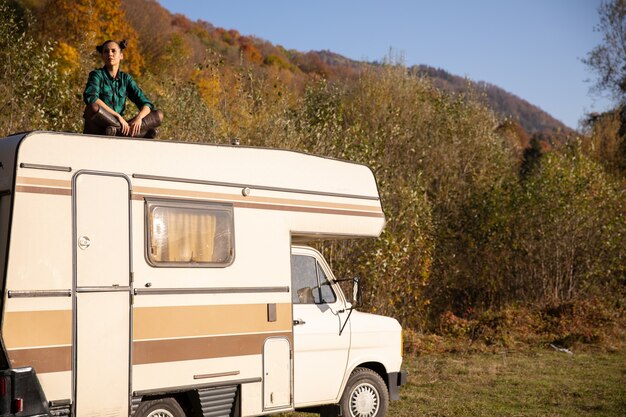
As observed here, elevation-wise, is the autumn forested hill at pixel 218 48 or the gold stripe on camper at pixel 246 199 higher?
the autumn forested hill at pixel 218 48

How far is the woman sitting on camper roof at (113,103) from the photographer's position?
25.9ft

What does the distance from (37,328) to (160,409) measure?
5.03ft

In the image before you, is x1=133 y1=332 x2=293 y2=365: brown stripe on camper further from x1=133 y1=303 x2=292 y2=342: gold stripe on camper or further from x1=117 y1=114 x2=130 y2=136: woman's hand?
x1=117 y1=114 x2=130 y2=136: woman's hand

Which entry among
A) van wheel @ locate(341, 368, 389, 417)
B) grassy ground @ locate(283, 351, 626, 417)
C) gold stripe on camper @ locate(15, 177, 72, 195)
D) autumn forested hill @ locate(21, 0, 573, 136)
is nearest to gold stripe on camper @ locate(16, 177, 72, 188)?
gold stripe on camper @ locate(15, 177, 72, 195)

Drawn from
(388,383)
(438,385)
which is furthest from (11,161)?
(438,385)

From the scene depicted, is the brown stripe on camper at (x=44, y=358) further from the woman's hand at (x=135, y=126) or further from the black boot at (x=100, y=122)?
the woman's hand at (x=135, y=126)

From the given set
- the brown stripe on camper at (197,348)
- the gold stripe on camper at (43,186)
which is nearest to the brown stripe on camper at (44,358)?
the brown stripe on camper at (197,348)

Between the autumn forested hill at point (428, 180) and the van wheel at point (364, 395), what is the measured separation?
8454 millimetres

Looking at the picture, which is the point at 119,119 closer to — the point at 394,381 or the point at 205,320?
the point at 205,320

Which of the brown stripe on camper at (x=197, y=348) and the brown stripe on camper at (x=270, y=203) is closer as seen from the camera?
the brown stripe on camper at (x=197, y=348)

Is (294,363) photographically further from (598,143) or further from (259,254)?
(598,143)

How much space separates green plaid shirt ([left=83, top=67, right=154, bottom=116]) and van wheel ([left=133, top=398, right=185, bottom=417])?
2.89m

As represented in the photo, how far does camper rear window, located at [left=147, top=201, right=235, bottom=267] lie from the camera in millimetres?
7465

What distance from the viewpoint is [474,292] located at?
2622 centimetres
